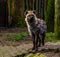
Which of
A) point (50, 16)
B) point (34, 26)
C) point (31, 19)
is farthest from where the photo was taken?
point (50, 16)

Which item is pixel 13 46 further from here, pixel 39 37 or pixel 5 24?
pixel 5 24

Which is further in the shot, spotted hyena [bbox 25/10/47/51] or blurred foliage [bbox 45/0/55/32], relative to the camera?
blurred foliage [bbox 45/0/55/32]

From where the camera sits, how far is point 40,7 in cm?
1942

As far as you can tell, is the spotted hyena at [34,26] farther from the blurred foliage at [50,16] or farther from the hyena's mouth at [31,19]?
the blurred foliage at [50,16]

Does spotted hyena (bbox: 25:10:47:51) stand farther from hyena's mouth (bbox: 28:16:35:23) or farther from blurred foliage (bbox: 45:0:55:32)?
blurred foliage (bbox: 45:0:55:32)

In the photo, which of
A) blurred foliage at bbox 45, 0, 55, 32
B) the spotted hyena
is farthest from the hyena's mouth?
blurred foliage at bbox 45, 0, 55, 32

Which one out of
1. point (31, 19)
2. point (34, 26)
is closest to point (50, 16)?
point (34, 26)

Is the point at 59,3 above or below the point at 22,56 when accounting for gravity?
above

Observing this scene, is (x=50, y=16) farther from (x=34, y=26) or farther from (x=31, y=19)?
(x=31, y=19)

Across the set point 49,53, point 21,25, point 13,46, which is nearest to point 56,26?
point 13,46

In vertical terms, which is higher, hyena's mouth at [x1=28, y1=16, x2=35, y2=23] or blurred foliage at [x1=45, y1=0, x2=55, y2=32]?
hyena's mouth at [x1=28, y1=16, x2=35, y2=23]

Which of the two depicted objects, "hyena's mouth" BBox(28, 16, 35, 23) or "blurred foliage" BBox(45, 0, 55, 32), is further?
"blurred foliage" BBox(45, 0, 55, 32)

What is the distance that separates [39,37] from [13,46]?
1.29m

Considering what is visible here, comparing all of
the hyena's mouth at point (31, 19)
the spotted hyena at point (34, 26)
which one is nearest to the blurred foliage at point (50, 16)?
the spotted hyena at point (34, 26)
